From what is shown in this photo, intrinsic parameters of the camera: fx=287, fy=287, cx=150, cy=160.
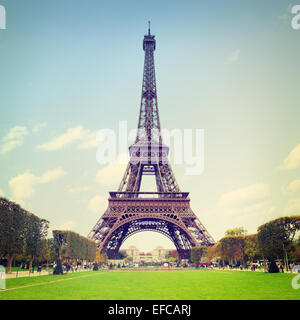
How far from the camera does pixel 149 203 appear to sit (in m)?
50.2

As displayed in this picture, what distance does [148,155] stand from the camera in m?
56.4

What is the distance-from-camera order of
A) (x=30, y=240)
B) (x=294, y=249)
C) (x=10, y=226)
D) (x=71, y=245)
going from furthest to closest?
(x=71, y=245) < (x=30, y=240) < (x=294, y=249) < (x=10, y=226)

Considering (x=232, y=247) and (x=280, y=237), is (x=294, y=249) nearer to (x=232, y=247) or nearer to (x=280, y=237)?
(x=280, y=237)

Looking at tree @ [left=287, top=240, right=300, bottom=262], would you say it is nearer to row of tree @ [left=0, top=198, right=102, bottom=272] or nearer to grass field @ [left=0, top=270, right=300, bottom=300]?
grass field @ [left=0, top=270, right=300, bottom=300]

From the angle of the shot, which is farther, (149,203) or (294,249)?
(149,203)

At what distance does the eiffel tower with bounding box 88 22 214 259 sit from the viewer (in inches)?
1860

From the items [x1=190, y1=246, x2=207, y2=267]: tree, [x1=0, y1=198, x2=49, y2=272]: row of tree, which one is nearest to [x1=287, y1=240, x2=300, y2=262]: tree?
[x1=190, y1=246, x2=207, y2=267]: tree

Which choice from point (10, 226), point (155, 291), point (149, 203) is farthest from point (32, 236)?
point (155, 291)

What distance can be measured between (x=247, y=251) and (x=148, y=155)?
24871mm

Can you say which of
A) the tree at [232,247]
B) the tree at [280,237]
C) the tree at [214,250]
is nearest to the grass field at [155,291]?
the tree at [280,237]

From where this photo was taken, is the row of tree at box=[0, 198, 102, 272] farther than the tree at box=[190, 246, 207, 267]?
No
